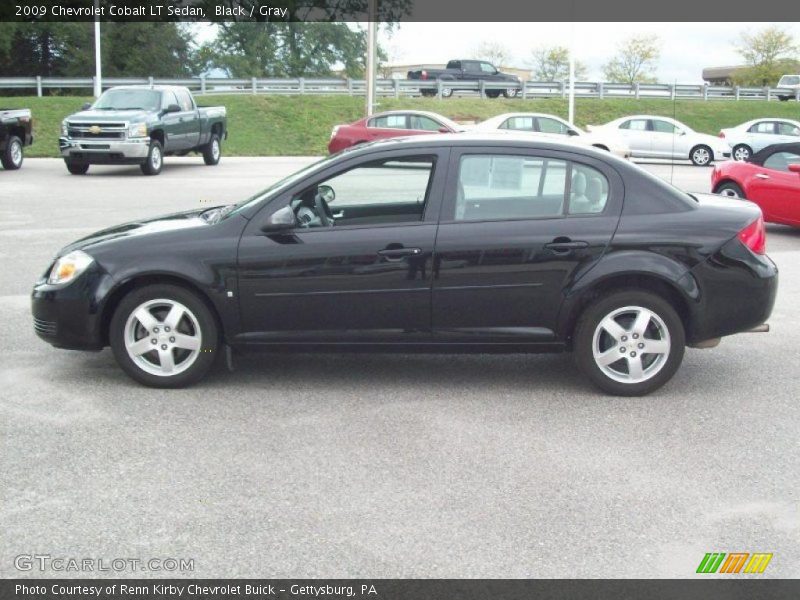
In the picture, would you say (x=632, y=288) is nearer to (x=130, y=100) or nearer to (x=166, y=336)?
(x=166, y=336)

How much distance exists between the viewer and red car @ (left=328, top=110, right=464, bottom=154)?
26.1 m

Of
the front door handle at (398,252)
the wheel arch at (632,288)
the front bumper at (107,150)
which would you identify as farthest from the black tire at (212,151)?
the wheel arch at (632,288)

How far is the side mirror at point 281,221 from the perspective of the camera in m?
6.41

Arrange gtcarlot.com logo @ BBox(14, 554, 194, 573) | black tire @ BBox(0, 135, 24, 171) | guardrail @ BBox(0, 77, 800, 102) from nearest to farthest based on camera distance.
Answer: gtcarlot.com logo @ BBox(14, 554, 194, 573) → black tire @ BBox(0, 135, 24, 171) → guardrail @ BBox(0, 77, 800, 102)

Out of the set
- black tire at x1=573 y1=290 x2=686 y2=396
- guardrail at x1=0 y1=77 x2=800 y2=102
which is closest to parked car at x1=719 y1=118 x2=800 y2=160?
guardrail at x1=0 y1=77 x2=800 y2=102

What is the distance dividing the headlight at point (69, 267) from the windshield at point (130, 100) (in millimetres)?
17334

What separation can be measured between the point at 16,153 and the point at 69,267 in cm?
1913

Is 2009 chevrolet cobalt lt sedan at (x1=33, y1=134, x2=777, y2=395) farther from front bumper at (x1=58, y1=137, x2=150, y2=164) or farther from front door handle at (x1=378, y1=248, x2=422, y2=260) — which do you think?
front bumper at (x1=58, y1=137, x2=150, y2=164)

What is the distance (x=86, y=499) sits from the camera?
4750 millimetres

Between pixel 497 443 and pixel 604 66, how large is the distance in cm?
7762

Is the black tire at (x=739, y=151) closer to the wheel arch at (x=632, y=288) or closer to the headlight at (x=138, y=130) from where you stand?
the headlight at (x=138, y=130)

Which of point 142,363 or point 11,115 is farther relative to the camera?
point 11,115
